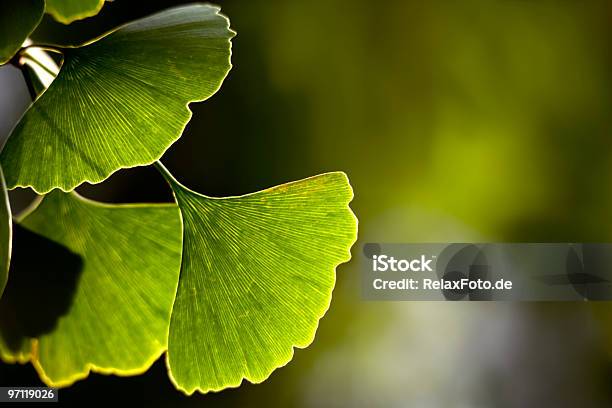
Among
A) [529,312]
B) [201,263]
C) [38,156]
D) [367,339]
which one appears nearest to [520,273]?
[529,312]

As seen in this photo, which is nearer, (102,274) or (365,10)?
(102,274)

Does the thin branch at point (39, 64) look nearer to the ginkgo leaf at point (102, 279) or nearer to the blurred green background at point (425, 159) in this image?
the ginkgo leaf at point (102, 279)

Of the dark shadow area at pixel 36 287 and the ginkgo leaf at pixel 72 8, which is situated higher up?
the ginkgo leaf at pixel 72 8

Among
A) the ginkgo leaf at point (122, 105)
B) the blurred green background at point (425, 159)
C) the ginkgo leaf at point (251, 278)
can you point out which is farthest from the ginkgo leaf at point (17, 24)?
the blurred green background at point (425, 159)

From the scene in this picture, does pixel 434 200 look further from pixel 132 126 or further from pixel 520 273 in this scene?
pixel 132 126

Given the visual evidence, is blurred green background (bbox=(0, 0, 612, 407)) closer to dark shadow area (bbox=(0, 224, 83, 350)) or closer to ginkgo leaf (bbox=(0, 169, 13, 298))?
dark shadow area (bbox=(0, 224, 83, 350))

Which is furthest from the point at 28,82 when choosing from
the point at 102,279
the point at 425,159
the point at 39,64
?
the point at 425,159
